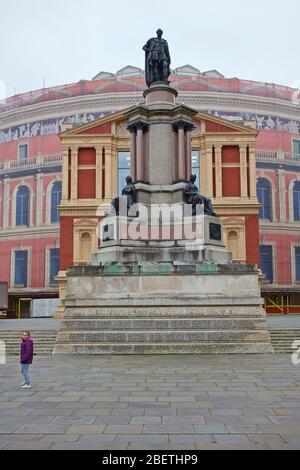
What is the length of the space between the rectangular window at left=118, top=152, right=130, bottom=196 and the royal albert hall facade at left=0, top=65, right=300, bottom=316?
1199 centimetres

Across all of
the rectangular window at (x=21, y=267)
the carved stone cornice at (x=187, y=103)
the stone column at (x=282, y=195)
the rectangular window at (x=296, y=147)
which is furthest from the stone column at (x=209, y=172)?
the rectangular window at (x=21, y=267)

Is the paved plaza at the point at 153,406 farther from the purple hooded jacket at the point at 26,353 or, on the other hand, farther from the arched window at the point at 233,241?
the arched window at the point at 233,241

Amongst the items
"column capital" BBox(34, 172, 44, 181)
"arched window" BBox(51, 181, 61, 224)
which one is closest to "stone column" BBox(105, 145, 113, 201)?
"arched window" BBox(51, 181, 61, 224)

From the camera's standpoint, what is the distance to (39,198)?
5547cm

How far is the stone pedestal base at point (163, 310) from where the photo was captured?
16.5m

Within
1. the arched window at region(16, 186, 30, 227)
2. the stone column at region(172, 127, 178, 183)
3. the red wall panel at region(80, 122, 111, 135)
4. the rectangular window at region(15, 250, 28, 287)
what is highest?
the red wall panel at region(80, 122, 111, 135)

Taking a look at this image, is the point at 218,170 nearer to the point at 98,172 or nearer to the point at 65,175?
the point at 98,172

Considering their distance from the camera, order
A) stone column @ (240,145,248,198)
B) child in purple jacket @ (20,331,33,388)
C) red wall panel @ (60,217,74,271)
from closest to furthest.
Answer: child in purple jacket @ (20,331,33,388) → red wall panel @ (60,217,74,271) → stone column @ (240,145,248,198)

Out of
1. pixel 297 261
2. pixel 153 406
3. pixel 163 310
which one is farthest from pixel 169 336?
pixel 297 261

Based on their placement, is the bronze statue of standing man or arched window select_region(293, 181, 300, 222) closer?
the bronze statue of standing man

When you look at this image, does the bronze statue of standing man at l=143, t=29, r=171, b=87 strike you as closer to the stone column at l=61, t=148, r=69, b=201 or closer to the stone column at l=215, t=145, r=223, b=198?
the stone column at l=215, t=145, r=223, b=198

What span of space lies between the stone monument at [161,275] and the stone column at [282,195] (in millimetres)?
33718

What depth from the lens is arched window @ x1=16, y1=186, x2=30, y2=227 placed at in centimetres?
5616

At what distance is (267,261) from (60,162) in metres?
22.8
